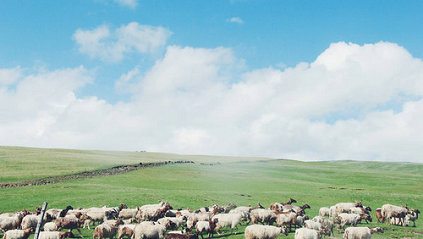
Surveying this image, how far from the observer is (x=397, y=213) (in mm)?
27375

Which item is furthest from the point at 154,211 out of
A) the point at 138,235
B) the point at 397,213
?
the point at 397,213

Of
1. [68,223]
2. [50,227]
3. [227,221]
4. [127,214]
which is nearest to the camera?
[50,227]

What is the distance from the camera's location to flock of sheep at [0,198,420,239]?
19000 millimetres

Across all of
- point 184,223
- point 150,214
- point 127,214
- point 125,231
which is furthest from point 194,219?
point 127,214

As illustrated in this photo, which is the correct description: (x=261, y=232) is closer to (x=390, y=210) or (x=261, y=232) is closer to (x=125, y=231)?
(x=125, y=231)

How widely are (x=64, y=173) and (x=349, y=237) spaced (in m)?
59.1

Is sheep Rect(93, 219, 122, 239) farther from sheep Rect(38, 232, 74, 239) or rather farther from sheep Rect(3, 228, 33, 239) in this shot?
sheep Rect(3, 228, 33, 239)

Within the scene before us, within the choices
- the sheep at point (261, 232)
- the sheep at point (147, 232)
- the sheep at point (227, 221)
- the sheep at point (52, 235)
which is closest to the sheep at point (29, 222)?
the sheep at point (52, 235)

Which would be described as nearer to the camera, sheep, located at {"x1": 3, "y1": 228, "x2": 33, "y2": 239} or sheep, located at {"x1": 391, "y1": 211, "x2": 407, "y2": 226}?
sheep, located at {"x1": 3, "y1": 228, "x2": 33, "y2": 239}

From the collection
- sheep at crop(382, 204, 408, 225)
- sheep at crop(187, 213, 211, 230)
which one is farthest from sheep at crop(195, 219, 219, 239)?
sheep at crop(382, 204, 408, 225)

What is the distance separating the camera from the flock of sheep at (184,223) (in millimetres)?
19000

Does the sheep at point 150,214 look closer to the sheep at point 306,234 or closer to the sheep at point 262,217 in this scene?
the sheep at point 262,217

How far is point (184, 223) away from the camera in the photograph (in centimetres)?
2494

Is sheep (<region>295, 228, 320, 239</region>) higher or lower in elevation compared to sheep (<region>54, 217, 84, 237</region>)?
higher
